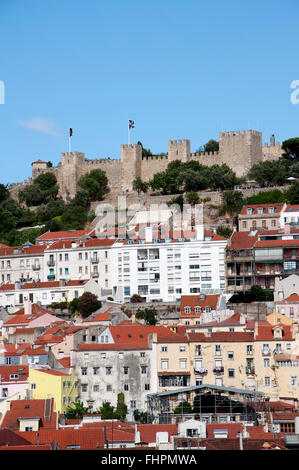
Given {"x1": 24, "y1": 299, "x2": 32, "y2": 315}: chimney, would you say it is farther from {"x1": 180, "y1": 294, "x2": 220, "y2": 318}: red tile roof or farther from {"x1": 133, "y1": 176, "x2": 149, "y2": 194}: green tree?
{"x1": 133, "y1": 176, "x2": 149, "y2": 194}: green tree

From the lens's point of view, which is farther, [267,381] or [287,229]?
[287,229]

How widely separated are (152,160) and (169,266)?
902 inches

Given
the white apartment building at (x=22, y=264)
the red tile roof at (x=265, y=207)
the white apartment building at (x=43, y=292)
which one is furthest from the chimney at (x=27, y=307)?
the red tile roof at (x=265, y=207)

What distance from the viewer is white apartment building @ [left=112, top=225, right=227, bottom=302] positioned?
4662 centimetres

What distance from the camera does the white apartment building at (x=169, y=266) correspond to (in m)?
46.6

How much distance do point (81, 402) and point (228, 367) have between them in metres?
5.24

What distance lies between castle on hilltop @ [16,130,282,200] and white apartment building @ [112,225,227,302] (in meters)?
18.1

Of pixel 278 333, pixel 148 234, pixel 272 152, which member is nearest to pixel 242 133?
pixel 272 152

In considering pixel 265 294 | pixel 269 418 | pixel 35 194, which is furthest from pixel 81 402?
pixel 35 194

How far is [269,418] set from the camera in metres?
25.2

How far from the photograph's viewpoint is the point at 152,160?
227ft

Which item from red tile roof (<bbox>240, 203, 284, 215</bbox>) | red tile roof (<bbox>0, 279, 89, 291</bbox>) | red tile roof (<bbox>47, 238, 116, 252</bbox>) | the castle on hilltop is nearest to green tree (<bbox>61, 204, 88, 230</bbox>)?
the castle on hilltop

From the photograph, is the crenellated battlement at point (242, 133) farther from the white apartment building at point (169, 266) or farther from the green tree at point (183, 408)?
the green tree at point (183, 408)

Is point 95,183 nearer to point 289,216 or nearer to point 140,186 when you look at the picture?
point 140,186
